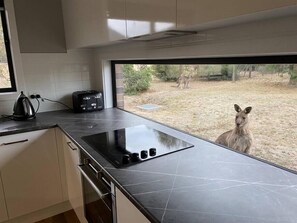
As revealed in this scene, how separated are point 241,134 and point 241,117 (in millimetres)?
98

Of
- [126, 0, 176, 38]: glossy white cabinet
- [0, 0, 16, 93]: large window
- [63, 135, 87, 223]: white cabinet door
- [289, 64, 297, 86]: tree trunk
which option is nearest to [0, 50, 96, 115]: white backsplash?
[0, 0, 16, 93]: large window

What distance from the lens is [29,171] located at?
6.37 feet

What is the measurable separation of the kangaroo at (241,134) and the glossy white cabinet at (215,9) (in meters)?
0.67

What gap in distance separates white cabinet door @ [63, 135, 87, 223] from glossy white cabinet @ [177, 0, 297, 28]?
116 cm

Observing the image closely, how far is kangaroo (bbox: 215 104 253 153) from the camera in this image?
1.35 m

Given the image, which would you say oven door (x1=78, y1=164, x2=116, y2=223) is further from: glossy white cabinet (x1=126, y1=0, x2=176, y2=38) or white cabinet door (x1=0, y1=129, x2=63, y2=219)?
glossy white cabinet (x1=126, y1=0, x2=176, y2=38)

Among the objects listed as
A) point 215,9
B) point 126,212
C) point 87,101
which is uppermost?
point 215,9

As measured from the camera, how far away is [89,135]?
169 centimetres

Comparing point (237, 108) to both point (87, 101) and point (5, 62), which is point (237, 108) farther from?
point (5, 62)

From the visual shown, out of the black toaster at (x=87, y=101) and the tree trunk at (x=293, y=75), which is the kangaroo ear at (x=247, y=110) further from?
the black toaster at (x=87, y=101)

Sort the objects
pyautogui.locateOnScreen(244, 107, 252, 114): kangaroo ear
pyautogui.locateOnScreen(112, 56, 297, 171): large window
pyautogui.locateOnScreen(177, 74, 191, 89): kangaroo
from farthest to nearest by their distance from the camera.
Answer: pyautogui.locateOnScreen(177, 74, 191, 89): kangaroo → pyautogui.locateOnScreen(244, 107, 252, 114): kangaroo ear → pyautogui.locateOnScreen(112, 56, 297, 171): large window

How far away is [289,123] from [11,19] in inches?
90.2

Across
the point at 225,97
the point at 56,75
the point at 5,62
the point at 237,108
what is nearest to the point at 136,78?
the point at 56,75

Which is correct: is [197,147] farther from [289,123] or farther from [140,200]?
[140,200]
